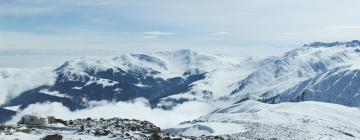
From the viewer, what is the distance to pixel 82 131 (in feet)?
228

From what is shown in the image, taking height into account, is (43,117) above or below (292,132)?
above

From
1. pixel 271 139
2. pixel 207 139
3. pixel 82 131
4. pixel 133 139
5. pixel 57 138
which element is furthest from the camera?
pixel 271 139

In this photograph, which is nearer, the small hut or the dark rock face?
the dark rock face

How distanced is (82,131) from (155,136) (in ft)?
32.7

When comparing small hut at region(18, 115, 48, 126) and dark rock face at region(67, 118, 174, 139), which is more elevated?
small hut at region(18, 115, 48, 126)

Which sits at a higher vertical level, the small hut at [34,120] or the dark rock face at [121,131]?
the small hut at [34,120]

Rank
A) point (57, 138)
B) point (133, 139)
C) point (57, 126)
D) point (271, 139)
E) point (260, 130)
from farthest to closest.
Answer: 1. point (260, 130)
2. point (271, 139)
3. point (57, 126)
4. point (133, 139)
5. point (57, 138)

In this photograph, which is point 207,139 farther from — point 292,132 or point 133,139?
point 292,132

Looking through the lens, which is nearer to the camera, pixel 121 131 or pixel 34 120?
pixel 121 131

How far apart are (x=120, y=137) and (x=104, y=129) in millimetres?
6715

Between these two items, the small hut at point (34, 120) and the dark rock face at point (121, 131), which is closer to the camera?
the dark rock face at point (121, 131)

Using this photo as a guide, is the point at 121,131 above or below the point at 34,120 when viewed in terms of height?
below

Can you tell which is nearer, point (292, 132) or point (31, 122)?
point (31, 122)

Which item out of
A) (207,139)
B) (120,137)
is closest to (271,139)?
(207,139)
